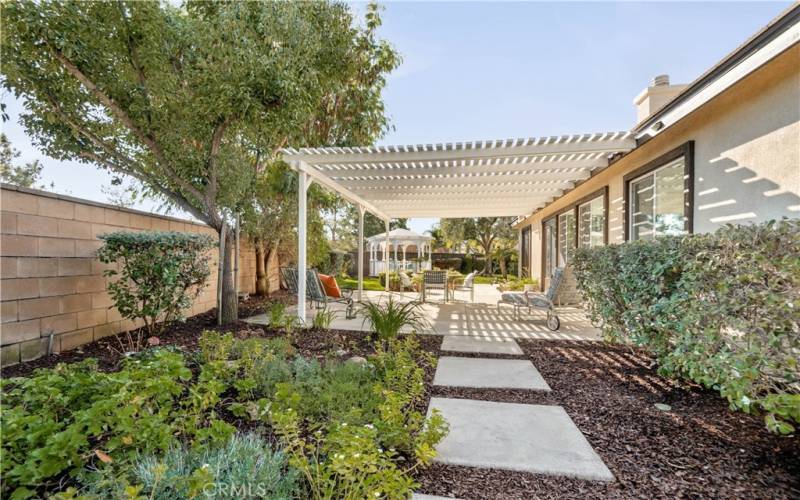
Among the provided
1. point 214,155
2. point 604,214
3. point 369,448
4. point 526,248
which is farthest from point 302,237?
point 526,248

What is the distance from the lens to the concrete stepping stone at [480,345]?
4.95 metres

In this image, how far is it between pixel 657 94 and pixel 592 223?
2.99 metres

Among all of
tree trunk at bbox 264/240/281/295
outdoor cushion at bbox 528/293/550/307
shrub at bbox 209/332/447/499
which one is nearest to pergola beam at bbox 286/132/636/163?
outdoor cushion at bbox 528/293/550/307

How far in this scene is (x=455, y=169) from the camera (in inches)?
264

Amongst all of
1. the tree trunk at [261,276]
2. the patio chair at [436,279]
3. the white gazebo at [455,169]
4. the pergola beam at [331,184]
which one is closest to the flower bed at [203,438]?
the white gazebo at [455,169]

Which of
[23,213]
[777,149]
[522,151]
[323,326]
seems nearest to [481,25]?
[522,151]

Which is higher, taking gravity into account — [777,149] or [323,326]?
[777,149]

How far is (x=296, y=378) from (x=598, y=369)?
11.0 feet

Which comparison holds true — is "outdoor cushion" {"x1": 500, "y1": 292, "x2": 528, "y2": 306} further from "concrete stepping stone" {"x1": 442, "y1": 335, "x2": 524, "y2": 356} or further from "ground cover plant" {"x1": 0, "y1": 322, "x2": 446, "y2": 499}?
"ground cover plant" {"x1": 0, "y1": 322, "x2": 446, "y2": 499}

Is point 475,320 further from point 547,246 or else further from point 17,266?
point 17,266

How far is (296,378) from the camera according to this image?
10.6 ft

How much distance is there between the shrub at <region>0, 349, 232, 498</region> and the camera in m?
1.68

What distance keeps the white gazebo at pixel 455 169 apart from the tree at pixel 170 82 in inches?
42.4

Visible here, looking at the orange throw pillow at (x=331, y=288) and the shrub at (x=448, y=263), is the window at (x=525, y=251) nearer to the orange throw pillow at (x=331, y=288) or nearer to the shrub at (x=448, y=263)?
the shrub at (x=448, y=263)
